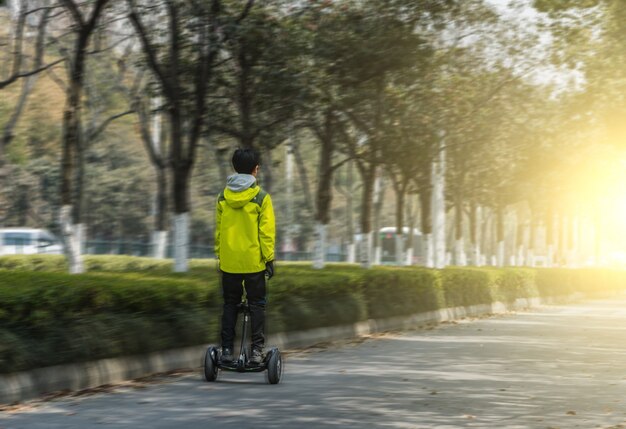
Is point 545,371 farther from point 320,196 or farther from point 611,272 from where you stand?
point 611,272

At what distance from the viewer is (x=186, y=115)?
24.4 m

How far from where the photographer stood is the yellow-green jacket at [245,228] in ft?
34.5

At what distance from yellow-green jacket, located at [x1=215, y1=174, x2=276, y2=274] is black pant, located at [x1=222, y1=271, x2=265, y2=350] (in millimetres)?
95

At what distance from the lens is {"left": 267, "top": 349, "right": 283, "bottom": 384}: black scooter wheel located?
10875mm

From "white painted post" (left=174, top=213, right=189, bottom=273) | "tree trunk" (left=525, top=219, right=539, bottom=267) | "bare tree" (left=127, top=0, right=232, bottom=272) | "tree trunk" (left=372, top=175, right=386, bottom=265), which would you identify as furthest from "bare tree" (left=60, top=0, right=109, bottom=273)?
"tree trunk" (left=525, top=219, right=539, bottom=267)

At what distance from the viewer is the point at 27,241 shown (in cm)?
5550

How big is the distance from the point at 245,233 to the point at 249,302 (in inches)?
26.2

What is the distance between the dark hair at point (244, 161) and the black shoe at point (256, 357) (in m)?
1.55

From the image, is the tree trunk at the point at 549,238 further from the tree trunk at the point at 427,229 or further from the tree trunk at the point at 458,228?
the tree trunk at the point at 427,229

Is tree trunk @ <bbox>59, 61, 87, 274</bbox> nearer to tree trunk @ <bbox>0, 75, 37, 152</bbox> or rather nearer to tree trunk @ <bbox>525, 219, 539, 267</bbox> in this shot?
tree trunk @ <bbox>0, 75, 37, 152</bbox>

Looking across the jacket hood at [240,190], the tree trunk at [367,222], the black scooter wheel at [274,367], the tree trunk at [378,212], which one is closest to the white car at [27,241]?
the tree trunk at [378,212]

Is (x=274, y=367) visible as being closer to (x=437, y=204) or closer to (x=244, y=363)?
(x=244, y=363)

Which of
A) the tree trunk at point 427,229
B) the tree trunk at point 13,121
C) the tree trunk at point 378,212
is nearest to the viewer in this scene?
the tree trunk at point 13,121

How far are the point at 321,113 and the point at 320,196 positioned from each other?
2.14m
